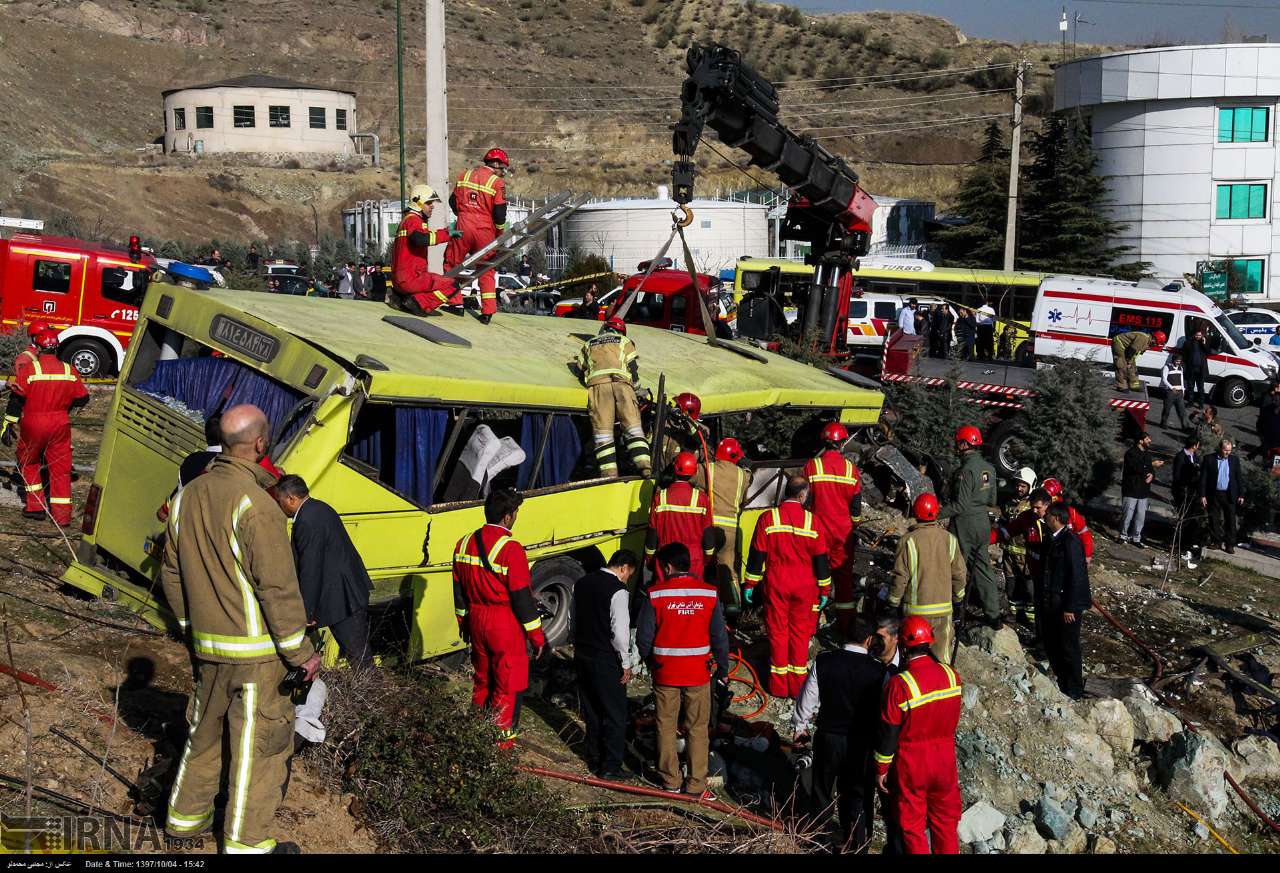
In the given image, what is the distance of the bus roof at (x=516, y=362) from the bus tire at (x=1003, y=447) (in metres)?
5.20

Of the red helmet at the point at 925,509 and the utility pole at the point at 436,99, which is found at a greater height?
the utility pole at the point at 436,99

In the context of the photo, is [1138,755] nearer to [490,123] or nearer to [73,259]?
[73,259]

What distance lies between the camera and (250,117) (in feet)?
205

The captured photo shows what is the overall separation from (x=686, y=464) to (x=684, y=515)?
0.38 metres

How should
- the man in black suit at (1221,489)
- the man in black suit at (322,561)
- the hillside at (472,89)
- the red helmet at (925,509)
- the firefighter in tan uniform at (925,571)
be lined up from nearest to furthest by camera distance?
the man in black suit at (322,561)
the firefighter in tan uniform at (925,571)
the red helmet at (925,509)
the man in black suit at (1221,489)
the hillside at (472,89)

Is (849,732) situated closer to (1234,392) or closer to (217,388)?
(217,388)

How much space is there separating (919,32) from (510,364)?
9127 centimetres

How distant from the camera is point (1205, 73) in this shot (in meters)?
37.3

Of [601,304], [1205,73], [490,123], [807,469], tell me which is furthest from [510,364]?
[490,123]

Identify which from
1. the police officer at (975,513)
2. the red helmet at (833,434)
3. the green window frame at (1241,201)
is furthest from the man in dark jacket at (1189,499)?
the green window frame at (1241,201)

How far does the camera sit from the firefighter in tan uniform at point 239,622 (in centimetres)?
Answer: 480

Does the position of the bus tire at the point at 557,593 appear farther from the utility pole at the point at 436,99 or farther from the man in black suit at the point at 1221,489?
the man in black suit at the point at 1221,489

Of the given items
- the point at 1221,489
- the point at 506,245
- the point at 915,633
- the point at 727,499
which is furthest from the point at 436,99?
the point at 1221,489

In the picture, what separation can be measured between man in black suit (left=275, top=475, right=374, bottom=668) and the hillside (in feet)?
167
